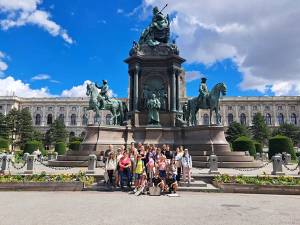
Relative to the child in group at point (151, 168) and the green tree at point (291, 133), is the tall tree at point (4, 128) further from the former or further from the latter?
the green tree at point (291, 133)

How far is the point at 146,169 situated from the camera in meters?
13.2

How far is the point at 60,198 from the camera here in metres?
11.0

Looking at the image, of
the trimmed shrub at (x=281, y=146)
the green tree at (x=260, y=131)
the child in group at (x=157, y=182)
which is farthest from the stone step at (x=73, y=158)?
the green tree at (x=260, y=131)

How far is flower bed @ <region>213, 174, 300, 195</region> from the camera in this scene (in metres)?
12.6

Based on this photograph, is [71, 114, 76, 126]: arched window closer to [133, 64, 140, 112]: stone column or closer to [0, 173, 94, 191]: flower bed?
[133, 64, 140, 112]: stone column

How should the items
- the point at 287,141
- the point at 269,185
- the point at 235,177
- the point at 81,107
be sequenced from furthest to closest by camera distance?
1. the point at 81,107
2. the point at 287,141
3. the point at 235,177
4. the point at 269,185

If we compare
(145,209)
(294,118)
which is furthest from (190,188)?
(294,118)

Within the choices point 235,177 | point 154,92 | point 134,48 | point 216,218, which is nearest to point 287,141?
point 154,92

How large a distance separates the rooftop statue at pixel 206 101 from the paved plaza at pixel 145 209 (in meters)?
12.8

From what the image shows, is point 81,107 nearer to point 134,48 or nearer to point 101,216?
point 134,48

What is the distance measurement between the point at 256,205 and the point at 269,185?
3.22 metres

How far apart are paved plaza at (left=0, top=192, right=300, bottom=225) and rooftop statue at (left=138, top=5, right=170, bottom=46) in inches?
776

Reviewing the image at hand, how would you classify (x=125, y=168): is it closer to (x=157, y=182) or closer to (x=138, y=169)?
(x=138, y=169)

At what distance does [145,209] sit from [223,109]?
112772 mm
